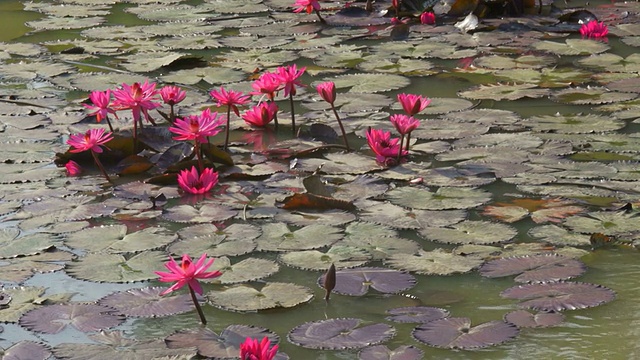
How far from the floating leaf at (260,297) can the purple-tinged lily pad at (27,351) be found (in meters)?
0.42

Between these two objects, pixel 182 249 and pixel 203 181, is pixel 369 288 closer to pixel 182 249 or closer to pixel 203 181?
pixel 182 249

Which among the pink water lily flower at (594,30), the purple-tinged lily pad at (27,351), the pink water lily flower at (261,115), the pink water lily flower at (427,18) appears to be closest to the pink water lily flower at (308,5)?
the pink water lily flower at (427,18)

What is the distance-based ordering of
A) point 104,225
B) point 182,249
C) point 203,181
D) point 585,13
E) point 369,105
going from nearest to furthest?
point 182,249 → point 104,225 → point 203,181 → point 369,105 → point 585,13

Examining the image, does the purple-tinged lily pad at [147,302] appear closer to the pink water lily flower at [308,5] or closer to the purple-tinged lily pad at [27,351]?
the purple-tinged lily pad at [27,351]

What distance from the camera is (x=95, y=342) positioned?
7.52 feet

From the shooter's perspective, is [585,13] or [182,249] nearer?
[182,249]

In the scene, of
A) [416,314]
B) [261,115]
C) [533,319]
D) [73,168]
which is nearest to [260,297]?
[416,314]

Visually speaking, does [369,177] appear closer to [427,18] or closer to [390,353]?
[390,353]

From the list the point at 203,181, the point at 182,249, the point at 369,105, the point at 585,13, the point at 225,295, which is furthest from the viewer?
the point at 585,13

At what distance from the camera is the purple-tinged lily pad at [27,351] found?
7.28 ft

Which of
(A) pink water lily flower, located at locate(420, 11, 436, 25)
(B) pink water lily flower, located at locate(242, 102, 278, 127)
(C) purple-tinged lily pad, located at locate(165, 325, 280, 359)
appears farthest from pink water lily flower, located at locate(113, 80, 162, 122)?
(A) pink water lily flower, located at locate(420, 11, 436, 25)

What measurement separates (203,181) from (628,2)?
3.70m

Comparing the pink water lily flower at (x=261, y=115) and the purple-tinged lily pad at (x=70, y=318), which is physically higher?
the pink water lily flower at (x=261, y=115)

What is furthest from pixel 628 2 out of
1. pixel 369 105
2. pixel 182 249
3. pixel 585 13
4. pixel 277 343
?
pixel 277 343
